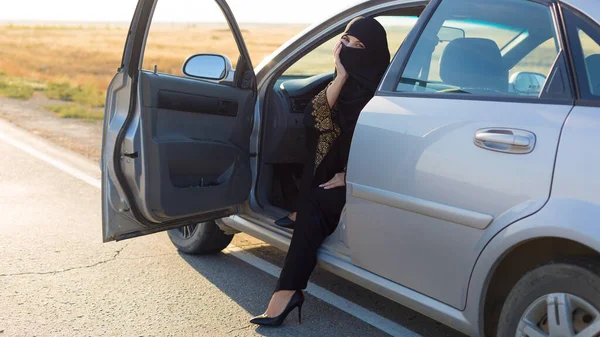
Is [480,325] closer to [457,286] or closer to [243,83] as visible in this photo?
[457,286]

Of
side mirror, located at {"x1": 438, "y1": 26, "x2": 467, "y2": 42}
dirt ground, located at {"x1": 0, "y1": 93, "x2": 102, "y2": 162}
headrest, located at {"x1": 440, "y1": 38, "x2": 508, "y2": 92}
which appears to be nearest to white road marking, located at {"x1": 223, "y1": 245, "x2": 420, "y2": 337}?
headrest, located at {"x1": 440, "y1": 38, "x2": 508, "y2": 92}

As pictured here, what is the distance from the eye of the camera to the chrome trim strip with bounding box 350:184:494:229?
302 centimetres

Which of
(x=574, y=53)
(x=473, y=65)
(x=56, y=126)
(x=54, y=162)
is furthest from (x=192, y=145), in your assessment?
(x=56, y=126)

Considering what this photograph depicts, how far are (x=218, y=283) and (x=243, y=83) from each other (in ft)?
4.04

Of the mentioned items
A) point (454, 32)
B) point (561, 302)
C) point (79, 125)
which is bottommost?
point (79, 125)

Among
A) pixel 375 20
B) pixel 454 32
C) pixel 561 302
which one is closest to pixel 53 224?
pixel 375 20

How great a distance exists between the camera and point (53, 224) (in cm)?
586

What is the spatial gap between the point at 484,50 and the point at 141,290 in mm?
2426

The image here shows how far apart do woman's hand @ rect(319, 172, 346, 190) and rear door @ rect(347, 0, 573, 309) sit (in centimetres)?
44

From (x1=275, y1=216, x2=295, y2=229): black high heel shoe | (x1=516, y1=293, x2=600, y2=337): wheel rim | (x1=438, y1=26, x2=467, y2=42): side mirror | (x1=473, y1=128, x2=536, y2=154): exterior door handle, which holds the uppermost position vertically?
(x1=438, y1=26, x2=467, y2=42): side mirror

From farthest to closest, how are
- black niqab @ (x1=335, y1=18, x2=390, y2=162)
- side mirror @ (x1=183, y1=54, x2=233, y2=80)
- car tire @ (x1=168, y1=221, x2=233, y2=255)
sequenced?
car tire @ (x1=168, y1=221, x2=233, y2=255) < side mirror @ (x1=183, y1=54, x2=233, y2=80) < black niqab @ (x1=335, y1=18, x2=390, y2=162)

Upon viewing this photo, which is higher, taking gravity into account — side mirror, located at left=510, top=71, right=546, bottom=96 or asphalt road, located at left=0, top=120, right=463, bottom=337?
side mirror, located at left=510, top=71, right=546, bottom=96

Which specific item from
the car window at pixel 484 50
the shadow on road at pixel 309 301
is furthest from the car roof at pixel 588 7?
the shadow on road at pixel 309 301

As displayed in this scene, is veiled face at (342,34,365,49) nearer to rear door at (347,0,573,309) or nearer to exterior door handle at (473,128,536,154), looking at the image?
rear door at (347,0,573,309)
